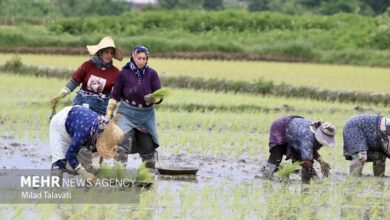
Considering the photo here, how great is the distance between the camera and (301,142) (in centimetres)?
867

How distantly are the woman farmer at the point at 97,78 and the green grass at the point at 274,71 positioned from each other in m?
9.32

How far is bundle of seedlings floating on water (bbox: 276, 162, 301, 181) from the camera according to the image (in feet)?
28.4

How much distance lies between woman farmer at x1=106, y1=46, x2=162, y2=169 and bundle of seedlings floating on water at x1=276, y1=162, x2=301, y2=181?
118 cm

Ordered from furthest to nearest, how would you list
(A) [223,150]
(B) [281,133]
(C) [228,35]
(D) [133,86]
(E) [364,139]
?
(C) [228,35] < (A) [223,150] < (E) [364,139] < (B) [281,133] < (D) [133,86]

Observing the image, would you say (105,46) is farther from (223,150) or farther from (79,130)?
(223,150)

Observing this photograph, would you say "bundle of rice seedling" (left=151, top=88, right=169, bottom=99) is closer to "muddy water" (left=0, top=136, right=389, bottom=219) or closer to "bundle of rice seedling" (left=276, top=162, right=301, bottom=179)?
"muddy water" (left=0, top=136, right=389, bottom=219)

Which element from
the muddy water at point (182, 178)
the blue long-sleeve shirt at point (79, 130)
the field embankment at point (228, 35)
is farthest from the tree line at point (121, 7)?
the blue long-sleeve shirt at point (79, 130)

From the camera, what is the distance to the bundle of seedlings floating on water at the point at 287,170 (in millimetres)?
8656

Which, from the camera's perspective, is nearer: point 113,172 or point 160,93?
point 113,172

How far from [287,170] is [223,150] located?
2.56 m

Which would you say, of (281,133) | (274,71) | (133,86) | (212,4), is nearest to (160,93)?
(133,86)

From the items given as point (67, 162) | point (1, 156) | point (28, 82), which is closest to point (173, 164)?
point (1, 156)

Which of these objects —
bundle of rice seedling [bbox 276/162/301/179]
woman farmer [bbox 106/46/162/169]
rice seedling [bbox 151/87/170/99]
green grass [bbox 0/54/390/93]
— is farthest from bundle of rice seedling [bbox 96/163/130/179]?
green grass [bbox 0/54/390/93]

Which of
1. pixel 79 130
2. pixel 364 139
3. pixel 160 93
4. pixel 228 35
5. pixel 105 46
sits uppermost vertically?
pixel 105 46
